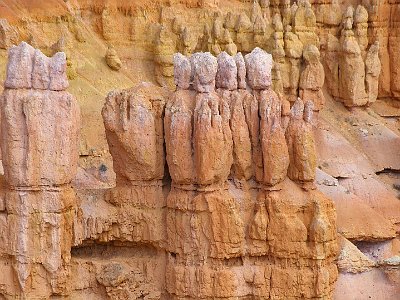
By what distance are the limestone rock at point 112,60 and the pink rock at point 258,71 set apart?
65.7ft

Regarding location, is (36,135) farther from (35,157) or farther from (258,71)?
(258,71)

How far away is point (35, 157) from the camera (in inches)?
1129

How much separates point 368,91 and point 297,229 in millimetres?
27545

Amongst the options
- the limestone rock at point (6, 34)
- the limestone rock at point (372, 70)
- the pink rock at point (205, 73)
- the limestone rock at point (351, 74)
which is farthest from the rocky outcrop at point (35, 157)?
the limestone rock at point (372, 70)

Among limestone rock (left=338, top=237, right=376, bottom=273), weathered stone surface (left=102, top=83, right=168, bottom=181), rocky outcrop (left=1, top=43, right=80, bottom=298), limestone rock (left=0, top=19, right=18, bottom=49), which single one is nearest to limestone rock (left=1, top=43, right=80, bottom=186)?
rocky outcrop (left=1, top=43, right=80, bottom=298)

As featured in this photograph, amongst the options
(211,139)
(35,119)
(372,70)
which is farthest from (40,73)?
(372,70)

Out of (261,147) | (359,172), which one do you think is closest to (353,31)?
(359,172)

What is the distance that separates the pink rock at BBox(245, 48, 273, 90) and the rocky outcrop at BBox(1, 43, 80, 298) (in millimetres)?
4187

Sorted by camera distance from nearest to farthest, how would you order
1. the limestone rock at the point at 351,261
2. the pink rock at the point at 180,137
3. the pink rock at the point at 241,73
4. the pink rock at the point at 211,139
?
the pink rock at the point at 211,139
the pink rock at the point at 180,137
the pink rock at the point at 241,73
the limestone rock at the point at 351,261

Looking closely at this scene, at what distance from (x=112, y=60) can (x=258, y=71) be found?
805 inches

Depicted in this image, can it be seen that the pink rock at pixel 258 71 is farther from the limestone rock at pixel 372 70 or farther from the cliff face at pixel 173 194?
the limestone rock at pixel 372 70

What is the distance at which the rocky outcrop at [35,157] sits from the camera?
28.6 meters

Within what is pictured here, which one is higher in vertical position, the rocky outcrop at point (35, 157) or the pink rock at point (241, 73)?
the pink rock at point (241, 73)

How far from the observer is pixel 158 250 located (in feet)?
100
